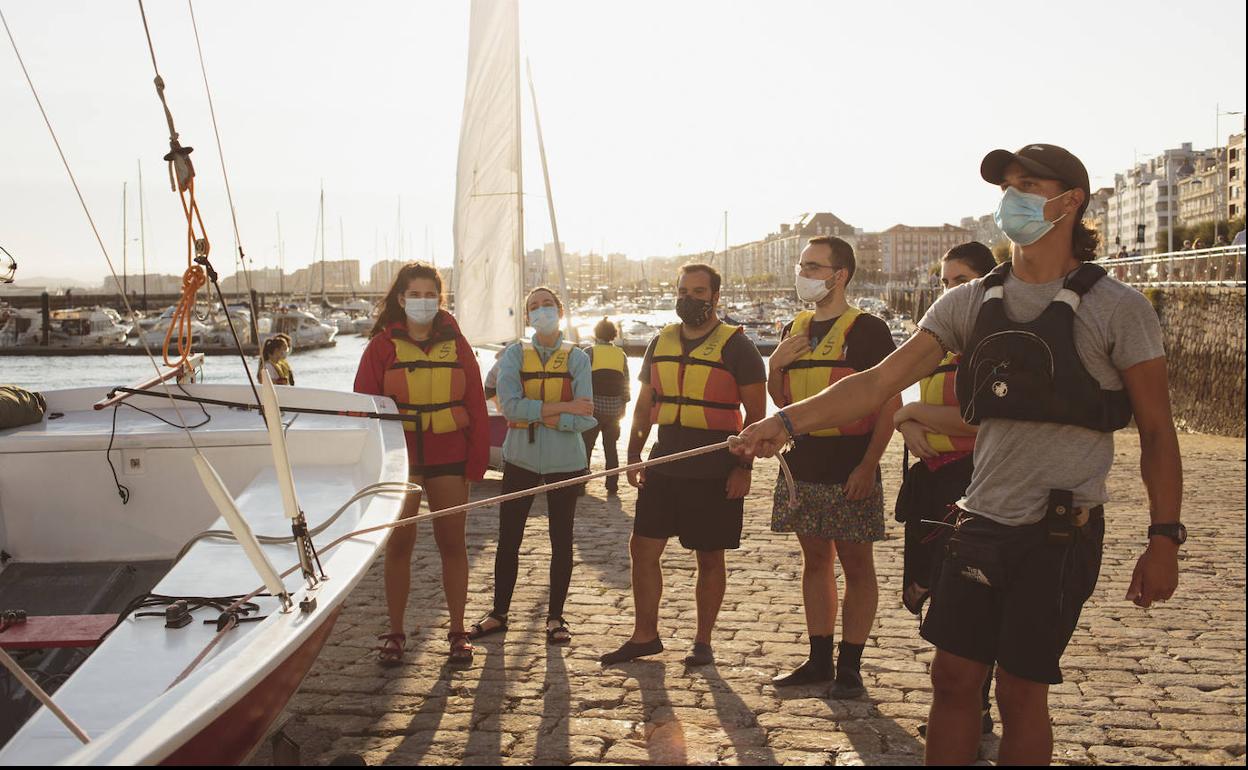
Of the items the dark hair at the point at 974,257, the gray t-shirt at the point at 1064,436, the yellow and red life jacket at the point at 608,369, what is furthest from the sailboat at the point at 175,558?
the yellow and red life jacket at the point at 608,369

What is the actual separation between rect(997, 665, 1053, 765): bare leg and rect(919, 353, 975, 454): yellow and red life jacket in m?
1.52

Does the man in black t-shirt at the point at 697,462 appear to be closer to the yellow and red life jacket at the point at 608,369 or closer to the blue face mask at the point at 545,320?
the blue face mask at the point at 545,320

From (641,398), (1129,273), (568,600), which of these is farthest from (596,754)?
(1129,273)

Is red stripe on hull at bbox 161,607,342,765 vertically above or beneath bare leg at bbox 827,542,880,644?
above

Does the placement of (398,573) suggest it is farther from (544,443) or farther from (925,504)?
(925,504)

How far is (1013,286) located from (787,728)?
82.4 inches

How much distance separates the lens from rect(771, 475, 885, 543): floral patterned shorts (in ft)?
15.5

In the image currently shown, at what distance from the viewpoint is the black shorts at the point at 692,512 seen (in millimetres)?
5074

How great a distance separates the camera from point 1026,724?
281 centimetres

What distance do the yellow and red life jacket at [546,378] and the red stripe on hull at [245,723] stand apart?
2.61m

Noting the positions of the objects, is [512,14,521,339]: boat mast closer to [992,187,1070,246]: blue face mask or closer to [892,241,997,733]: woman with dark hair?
[892,241,997,733]: woman with dark hair

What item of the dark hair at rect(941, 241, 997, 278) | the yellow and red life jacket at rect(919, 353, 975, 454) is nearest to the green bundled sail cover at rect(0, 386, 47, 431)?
the yellow and red life jacket at rect(919, 353, 975, 454)

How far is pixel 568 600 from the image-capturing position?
21.1ft

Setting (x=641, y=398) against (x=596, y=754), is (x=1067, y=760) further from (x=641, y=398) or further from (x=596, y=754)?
(x=641, y=398)
